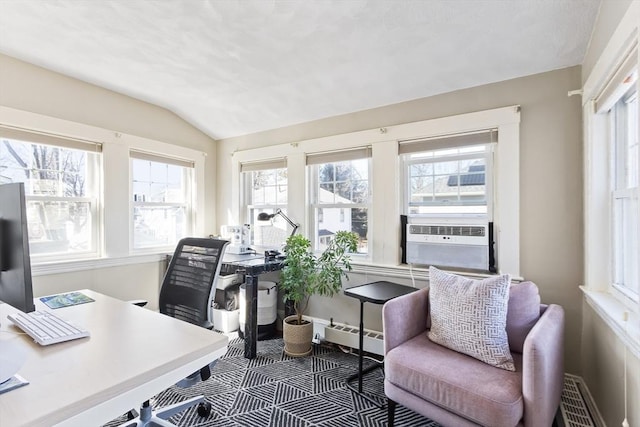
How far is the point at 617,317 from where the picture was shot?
1.48 metres

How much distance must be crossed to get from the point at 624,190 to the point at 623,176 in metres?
0.16

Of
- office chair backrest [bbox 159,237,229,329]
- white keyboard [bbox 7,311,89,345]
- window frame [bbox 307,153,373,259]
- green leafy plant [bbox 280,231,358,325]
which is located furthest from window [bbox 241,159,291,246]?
white keyboard [bbox 7,311,89,345]

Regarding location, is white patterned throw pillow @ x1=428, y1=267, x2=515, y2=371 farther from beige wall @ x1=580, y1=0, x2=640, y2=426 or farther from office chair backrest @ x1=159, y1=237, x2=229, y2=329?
office chair backrest @ x1=159, y1=237, x2=229, y2=329

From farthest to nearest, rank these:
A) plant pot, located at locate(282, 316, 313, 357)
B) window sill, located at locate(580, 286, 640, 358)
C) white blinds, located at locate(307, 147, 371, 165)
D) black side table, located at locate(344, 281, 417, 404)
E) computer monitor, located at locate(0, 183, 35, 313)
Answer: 1. white blinds, located at locate(307, 147, 371, 165)
2. plant pot, located at locate(282, 316, 313, 357)
3. black side table, located at locate(344, 281, 417, 404)
4. window sill, located at locate(580, 286, 640, 358)
5. computer monitor, located at locate(0, 183, 35, 313)

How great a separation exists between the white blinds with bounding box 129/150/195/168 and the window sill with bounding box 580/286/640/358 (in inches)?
150

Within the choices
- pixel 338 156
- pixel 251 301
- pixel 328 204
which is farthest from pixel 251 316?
pixel 338 156

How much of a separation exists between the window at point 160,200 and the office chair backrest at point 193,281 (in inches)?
66.3

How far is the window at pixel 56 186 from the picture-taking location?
2.56 metres

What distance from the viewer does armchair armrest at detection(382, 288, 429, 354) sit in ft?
5.93

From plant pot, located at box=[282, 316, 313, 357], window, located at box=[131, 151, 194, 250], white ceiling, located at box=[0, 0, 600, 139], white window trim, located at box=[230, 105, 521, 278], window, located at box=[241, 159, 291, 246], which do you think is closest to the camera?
white ceiling, located at box=[0, 0, 600, 139]

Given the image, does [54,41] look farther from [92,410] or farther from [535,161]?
[535,161]

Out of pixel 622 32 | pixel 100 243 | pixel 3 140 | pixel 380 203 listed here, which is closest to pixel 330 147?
pixel 380 203

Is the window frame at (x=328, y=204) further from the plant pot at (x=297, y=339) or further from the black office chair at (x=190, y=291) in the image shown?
the black office chair at (x=190, y=291)

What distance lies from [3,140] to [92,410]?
277 centimetres
